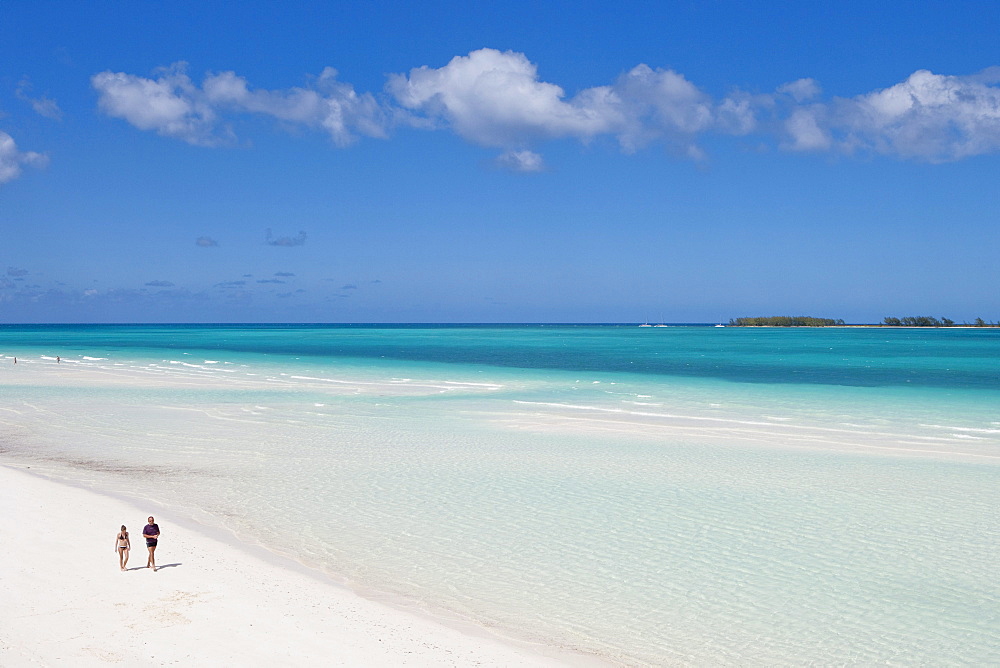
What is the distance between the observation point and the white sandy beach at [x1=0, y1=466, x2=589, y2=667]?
7.77 m

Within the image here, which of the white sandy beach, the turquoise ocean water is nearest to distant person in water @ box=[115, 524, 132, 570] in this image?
the white sandy beach

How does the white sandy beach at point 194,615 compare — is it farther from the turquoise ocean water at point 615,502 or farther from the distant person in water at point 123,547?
the turquoise ocean water at point 615,502

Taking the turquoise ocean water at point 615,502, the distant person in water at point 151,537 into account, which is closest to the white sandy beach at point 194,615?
the distant person in water at point 151,537

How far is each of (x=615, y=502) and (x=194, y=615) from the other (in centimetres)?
842

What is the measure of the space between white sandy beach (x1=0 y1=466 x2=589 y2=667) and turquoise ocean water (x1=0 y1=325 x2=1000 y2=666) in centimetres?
72

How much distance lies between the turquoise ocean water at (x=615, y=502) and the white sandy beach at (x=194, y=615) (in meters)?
0.72

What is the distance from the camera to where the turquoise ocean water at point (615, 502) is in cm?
925

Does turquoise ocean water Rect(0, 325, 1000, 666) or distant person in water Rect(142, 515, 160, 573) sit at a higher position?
distant person in water Rect(142, 515, 160, 573)

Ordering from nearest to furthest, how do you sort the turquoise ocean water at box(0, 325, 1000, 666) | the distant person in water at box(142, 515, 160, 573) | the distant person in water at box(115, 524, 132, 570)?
the turquoise ocean water at box(0, 325, 1000, 666), the distant person in water at box(115, 524, 132, 570), the distant person in water at box(142, 515, 160, 573)

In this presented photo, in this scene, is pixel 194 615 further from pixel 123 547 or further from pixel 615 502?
pixel 615 502

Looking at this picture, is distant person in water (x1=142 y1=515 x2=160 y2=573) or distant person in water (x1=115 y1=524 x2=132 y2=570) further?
distant person in water (x1=142 y1=515 x2=160 y2=573)

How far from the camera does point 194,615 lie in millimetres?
8734

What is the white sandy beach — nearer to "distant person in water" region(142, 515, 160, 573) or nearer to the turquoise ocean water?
"distant person in water" region(142, 515, 160, 573)

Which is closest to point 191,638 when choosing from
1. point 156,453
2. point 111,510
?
point 111,510
